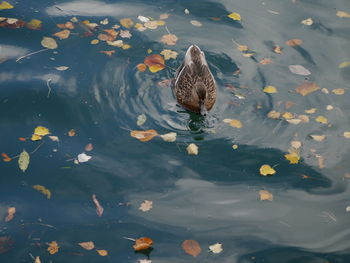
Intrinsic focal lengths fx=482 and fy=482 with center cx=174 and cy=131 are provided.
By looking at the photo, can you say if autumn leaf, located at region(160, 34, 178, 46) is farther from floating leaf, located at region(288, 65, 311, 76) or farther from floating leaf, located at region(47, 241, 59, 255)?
floating leaf, located at region(47, 241, 59, 255)

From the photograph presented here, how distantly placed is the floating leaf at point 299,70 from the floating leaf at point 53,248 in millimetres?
4500

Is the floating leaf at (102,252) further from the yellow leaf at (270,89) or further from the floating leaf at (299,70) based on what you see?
the floating leaf at (299,70)

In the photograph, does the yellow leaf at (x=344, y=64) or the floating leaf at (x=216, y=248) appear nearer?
the floating leaf at (x=216, y=248)

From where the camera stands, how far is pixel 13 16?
26.4 feet

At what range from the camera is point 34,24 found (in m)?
7.97

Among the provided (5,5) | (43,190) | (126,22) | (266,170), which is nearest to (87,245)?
(43,190)

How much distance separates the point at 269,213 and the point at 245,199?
332 millimetres

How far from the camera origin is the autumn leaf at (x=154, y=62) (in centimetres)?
753

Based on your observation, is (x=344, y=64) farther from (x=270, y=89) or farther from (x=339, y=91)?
(x=270, y=89)

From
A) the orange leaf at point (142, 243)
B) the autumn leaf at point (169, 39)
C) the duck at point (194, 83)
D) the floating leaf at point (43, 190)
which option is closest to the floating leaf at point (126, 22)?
the autumn leaf at point (169, 39)

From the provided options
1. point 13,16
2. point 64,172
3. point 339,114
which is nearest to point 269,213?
point 339,114

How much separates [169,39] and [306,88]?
7.76 feet

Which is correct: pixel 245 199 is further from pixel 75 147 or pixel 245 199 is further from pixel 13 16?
pixel 13 16

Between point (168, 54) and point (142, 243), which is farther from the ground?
point (168, 54)
